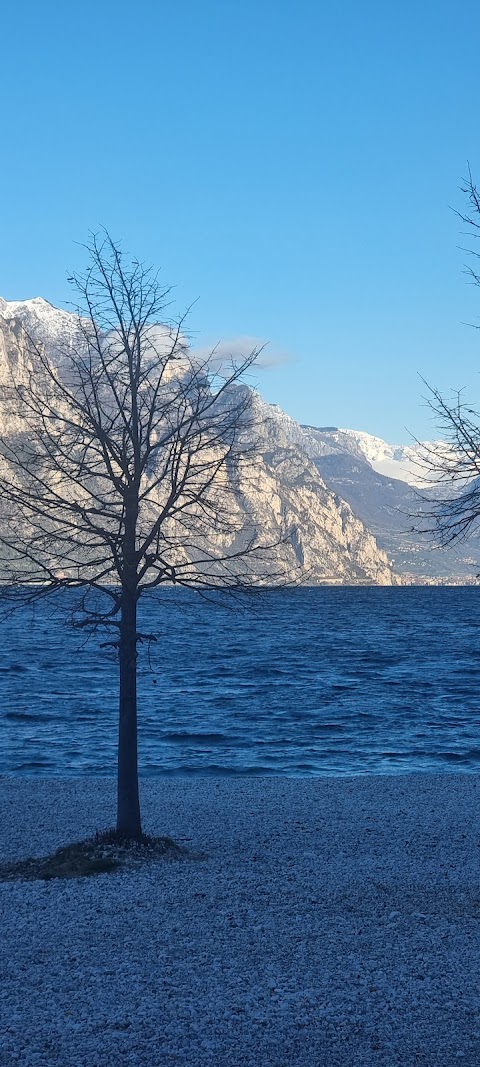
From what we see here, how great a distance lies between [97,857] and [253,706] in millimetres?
26356

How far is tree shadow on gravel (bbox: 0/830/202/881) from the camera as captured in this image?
48.7ft

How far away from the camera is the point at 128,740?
649 inches

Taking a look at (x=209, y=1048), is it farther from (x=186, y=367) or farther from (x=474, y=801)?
(x=474, y=801)

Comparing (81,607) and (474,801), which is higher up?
(81,607)

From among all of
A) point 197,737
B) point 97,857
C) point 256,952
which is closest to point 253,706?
point 197,737

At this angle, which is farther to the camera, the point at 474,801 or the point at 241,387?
the point at 474,801

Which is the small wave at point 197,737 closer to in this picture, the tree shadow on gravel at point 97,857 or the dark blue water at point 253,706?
the dark blue water at point 253,706

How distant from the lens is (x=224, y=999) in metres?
9.71

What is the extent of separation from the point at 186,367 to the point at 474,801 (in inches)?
473

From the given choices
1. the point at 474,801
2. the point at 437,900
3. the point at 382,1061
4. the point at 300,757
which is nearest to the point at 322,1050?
the point at 382,1061


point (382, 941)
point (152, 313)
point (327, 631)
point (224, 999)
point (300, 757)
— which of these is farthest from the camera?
point (327, 631)

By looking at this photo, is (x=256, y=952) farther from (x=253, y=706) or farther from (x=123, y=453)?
(x=253, y=706)

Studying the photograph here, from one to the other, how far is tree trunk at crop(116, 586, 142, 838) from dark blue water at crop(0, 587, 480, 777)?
1.24m

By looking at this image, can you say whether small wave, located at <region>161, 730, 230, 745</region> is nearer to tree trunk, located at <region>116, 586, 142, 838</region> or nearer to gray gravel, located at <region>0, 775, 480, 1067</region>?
gray gravel, located at <region>0, 775, 480, 1067</region>
